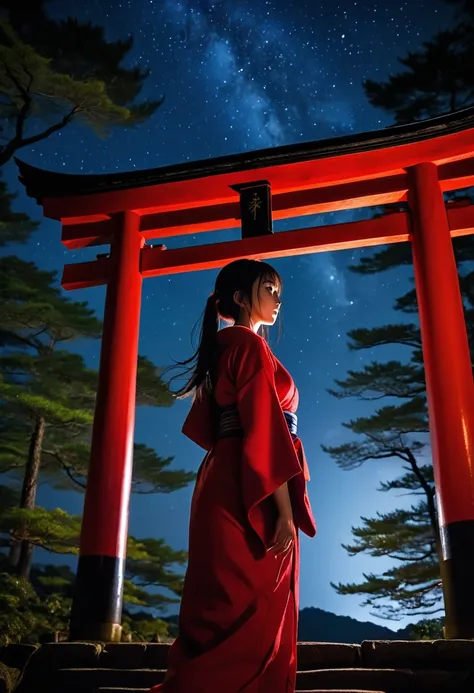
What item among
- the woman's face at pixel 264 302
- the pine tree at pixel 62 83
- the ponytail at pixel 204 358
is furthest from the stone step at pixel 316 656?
the pine tree at pixel 62 83

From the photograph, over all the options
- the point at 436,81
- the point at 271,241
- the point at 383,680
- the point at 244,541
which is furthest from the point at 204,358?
the point at 436,81

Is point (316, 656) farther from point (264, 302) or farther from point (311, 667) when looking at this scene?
point (264, 302)

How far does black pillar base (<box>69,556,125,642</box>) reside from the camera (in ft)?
16.1

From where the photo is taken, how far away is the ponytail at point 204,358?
7.82 feet

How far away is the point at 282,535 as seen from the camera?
1959 mm

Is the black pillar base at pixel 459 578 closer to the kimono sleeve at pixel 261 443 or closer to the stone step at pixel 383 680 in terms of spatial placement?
the stone step at pixel 383 680

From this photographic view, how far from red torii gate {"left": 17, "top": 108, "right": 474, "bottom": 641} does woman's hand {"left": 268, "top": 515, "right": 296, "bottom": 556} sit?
3.09 m

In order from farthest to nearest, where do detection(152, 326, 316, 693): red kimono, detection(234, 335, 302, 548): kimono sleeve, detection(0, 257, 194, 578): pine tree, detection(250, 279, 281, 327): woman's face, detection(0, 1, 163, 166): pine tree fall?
detection(0, 1, 163, 166): pine tree < detection(0, 257, 194, 578): pine tree < detection(250, 279, 281, 327): woman's face < detection(234, 335, 302, 548): kimono sleeve < detection(152, 326, 316, 693): red kimono

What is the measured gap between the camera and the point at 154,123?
27.7 metres

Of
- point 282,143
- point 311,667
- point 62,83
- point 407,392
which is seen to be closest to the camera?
point 311,667

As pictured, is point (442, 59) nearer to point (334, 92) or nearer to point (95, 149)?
point (334, 92)

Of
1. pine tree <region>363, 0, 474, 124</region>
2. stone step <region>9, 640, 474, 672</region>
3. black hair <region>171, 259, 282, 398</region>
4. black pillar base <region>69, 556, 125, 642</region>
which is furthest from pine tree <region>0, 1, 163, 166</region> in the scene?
black hair <region>171, 259, 282, 398</region>

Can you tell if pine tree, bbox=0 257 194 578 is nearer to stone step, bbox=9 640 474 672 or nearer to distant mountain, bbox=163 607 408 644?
stone step, bbox=9 640 474 672

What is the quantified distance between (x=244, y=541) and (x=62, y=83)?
1196cm
